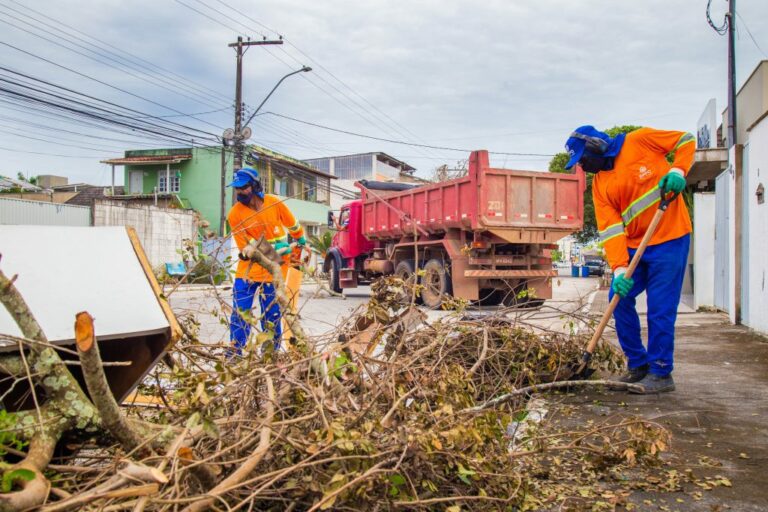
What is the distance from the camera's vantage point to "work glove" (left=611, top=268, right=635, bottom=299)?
14.0 feet

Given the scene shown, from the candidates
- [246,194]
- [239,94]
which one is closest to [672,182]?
[246,194]

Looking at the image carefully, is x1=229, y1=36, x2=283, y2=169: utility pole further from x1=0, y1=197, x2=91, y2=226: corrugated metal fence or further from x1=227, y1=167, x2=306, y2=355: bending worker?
x1=227, y1=167, x2=306, y2=355: bending worker

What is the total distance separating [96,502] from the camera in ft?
5.53

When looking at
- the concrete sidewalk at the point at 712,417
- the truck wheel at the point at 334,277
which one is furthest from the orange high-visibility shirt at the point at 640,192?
the truck wheel at the point at 334,277

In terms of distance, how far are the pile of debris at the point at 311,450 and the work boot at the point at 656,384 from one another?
121cm

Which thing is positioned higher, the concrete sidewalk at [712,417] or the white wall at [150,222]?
the white wall at [150,222]

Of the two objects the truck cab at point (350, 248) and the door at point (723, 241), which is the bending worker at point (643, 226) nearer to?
the door at point (723, 241)

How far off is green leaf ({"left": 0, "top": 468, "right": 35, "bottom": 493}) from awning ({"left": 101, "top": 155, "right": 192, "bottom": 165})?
33600mm

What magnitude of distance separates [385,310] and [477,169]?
8.68m

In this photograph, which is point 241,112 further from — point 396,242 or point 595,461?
point 595,461

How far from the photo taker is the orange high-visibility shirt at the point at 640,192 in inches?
169

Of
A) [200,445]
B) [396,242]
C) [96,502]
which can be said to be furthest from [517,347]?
[396,242]

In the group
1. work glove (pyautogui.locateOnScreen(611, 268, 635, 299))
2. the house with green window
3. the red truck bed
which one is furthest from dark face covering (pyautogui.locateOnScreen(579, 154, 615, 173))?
the house with green window

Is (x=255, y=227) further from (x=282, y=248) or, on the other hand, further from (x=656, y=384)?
(x=656, y=384)
